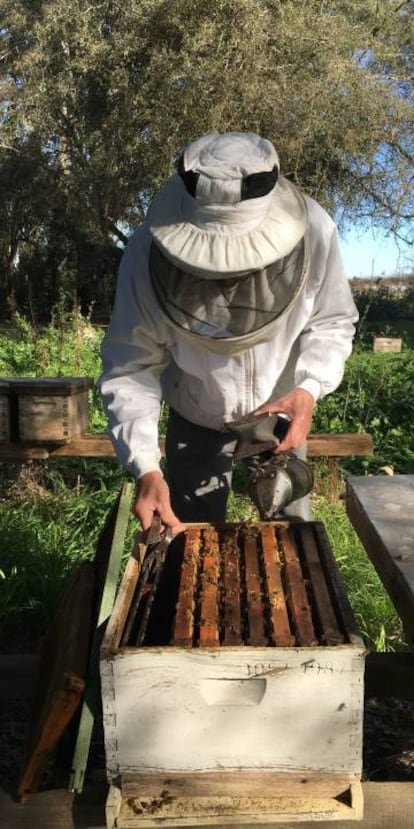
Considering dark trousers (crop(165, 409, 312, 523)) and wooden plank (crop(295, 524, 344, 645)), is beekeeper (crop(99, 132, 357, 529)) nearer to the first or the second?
dark trousers (crop(165, 409, 312, 523))

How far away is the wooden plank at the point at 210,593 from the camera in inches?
49.5

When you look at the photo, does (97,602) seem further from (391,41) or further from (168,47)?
(391,41)

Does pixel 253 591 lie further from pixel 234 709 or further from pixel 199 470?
pixel 199 470

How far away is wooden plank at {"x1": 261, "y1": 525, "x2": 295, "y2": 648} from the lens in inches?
48.8

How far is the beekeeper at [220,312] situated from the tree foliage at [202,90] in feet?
17.2

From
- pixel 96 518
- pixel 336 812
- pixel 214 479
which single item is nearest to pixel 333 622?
pixel 336 812

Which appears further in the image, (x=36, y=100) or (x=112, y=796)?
(x=36, y=100)

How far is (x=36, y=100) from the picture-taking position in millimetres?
9297

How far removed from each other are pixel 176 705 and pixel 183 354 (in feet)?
3.28

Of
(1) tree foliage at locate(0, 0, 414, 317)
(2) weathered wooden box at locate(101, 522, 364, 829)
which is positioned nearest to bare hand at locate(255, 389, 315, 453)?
(2) weathered wooden box at locate(101, 522, 364, 829)

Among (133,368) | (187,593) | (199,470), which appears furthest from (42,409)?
(187,593)

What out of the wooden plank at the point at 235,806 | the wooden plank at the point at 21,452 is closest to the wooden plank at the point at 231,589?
the wooden plank at the point at 235,806

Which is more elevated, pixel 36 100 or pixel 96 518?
pixel 36 100

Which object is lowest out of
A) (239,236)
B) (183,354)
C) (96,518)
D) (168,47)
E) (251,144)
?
(96,518)
